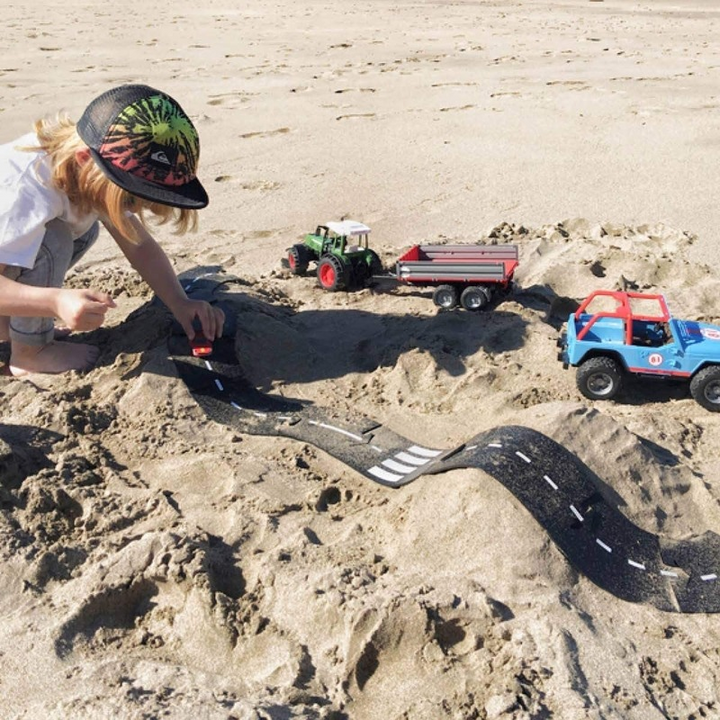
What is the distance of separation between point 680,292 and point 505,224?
107 cm

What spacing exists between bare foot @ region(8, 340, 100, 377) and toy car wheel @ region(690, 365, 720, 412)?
6.92 feet

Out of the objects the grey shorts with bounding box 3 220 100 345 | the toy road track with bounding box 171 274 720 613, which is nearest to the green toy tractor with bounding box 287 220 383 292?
the grey shorts with bounding box 3 220 100 345

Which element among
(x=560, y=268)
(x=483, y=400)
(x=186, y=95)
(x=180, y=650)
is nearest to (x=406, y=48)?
(x=186, y=95)

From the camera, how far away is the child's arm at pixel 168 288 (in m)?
3.08

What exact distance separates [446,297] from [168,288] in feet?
3.80

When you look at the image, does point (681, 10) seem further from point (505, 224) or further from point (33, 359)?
point (33, 359)

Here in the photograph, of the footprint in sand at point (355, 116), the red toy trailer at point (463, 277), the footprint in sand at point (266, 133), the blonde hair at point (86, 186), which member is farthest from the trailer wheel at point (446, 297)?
the footprint in sand at point (355, 116)

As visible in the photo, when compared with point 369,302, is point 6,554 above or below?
above

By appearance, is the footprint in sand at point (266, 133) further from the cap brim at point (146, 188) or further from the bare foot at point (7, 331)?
the cap brim at point (146, 188)

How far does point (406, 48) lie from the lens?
368 inches

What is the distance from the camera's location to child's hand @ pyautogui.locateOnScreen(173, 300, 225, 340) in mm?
3061

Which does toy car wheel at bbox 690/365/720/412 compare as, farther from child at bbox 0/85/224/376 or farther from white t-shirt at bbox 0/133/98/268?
white t-shirt at bbox 0/133/98/268

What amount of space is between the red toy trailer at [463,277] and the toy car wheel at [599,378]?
655mm

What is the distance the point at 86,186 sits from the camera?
2717 millimetres
